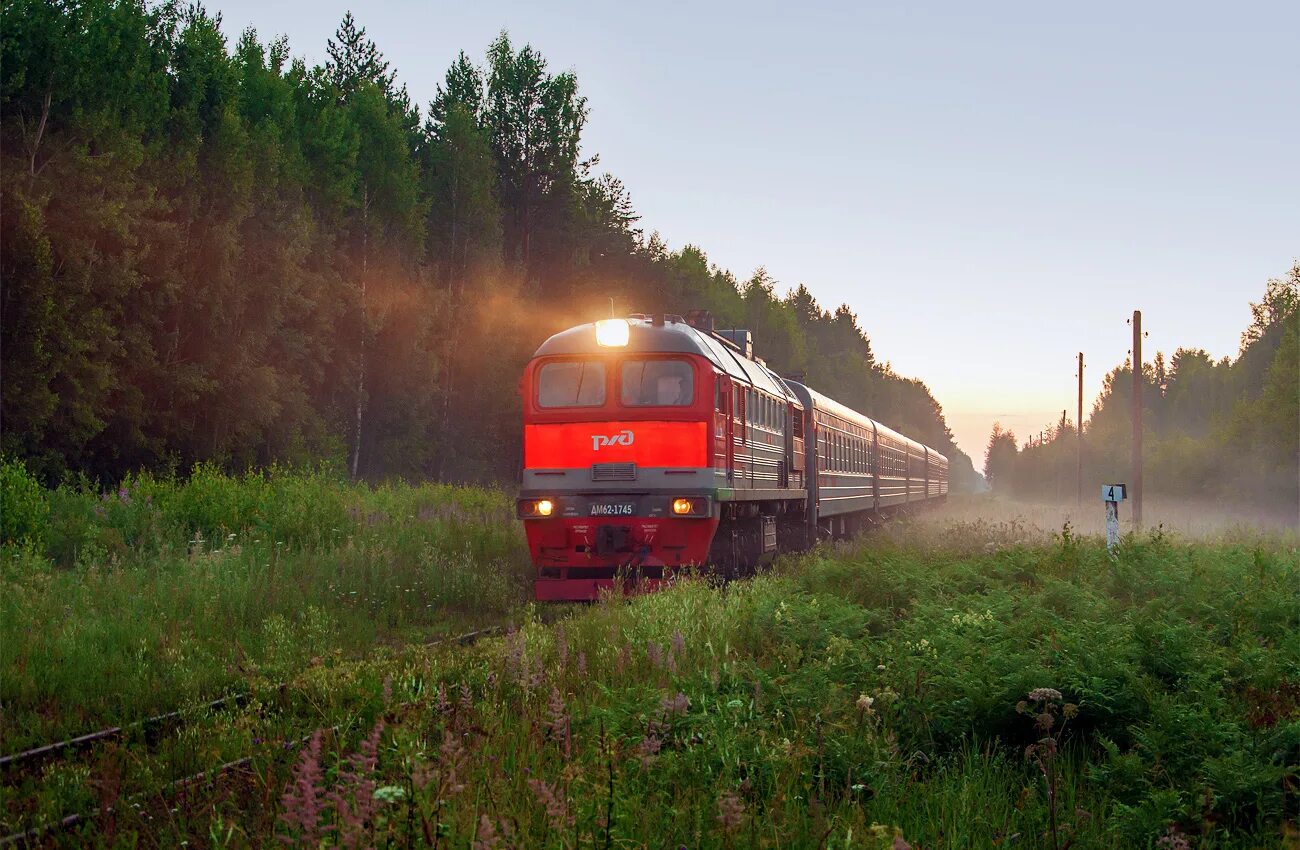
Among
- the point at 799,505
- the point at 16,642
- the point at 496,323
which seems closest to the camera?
the point at 16,642

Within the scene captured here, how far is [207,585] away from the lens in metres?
10.9

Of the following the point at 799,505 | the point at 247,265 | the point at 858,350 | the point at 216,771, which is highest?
the point at 858,350

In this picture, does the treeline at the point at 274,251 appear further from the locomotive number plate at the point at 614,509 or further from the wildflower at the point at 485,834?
the wildflower at the point at 485,834

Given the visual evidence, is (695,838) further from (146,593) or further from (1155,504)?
(1155,504)

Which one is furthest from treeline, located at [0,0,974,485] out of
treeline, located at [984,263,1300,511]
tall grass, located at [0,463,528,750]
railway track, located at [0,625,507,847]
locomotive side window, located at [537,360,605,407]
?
treeline, located at [984,263,1300,511]

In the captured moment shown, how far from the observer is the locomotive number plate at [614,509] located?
12.9 metres

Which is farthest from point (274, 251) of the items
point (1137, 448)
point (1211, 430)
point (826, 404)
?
point (1211, 430)

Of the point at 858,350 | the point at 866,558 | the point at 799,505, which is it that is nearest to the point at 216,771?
the point at 866,558

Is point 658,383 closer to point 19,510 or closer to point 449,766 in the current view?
point 19,510

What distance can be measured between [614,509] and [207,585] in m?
4.40

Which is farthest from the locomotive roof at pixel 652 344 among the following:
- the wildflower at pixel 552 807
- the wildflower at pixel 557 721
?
the wildflower at pixel 552 807

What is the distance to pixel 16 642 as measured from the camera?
8.37 metres

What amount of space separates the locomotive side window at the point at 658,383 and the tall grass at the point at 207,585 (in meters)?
2.76

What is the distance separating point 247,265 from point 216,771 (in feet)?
95.2
